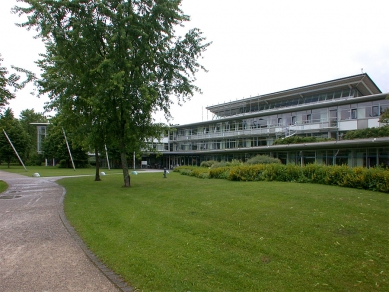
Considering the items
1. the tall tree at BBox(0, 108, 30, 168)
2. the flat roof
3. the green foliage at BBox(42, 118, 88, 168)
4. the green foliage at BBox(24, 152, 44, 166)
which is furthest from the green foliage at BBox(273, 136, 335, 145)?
the green foliage at BBox(24, 152, 44, 166)

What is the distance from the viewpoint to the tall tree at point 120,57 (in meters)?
14.9

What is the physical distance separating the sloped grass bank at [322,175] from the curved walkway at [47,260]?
10772 millimetres

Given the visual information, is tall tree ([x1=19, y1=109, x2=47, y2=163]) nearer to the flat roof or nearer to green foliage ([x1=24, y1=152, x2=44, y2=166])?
green foliage ([x1=24, y1=152, x2=44, y2=166])

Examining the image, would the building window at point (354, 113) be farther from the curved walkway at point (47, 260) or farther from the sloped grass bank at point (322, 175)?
the curved walkway at point (47, 260)

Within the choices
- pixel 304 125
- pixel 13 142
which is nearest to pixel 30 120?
pixel 13 142

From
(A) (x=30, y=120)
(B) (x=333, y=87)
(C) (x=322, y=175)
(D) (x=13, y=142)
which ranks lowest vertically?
(C) (x=322, y=175)

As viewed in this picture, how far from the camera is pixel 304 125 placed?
132 ft

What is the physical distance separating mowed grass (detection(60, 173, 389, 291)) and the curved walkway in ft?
1.02

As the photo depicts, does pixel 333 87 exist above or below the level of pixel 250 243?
above

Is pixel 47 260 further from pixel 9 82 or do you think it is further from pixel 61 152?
pixel 61 152

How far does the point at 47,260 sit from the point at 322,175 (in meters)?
12.7

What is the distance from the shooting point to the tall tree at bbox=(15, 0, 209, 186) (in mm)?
14852

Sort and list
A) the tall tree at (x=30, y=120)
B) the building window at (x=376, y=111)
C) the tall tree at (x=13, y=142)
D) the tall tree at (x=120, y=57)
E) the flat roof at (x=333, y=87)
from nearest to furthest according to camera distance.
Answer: the tall tree at (x=120, y=57)
the building window at (x=376, y=111)
the flat roof at (x=333, y=87)
the tall tree at (x=13, y=142)
the tall tree at (x=30, y=120)

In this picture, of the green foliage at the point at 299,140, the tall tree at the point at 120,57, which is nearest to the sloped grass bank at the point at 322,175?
the tall tree at the point at 120,57
